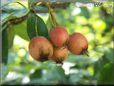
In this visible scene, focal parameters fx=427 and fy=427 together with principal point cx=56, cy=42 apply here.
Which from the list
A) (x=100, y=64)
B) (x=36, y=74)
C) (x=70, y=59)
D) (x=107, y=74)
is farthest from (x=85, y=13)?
(x=107, y=74)

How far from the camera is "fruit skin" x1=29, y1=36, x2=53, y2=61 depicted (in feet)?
4.37

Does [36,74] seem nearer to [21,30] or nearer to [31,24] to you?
[21,30]

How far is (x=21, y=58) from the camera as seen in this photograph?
388 cm

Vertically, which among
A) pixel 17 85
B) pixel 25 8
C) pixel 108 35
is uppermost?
pixel 25 8

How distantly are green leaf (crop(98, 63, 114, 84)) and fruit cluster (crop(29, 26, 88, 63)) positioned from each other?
1.05 m

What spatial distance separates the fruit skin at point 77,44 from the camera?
54.3 inches

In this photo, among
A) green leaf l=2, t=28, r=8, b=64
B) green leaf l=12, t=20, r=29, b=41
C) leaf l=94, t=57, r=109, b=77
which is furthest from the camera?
leaf l=94, t=57, r=109, b=77

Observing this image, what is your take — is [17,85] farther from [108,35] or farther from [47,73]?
[108,35]

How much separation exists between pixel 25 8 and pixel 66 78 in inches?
60.4

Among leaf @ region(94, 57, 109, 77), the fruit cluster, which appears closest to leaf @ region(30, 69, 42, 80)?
leaf @ region(94, 57, 109, 77)

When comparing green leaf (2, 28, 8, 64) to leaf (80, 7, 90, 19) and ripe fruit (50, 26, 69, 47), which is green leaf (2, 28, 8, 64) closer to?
ripe fruit (50, 26, 69, 47)

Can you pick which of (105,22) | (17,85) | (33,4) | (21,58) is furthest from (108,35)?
(33,4)

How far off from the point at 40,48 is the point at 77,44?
13 cm

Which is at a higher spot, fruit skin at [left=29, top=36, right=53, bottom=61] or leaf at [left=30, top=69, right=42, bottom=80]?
fruit skin at [left=29, top=36, right=53, bottom=61]
